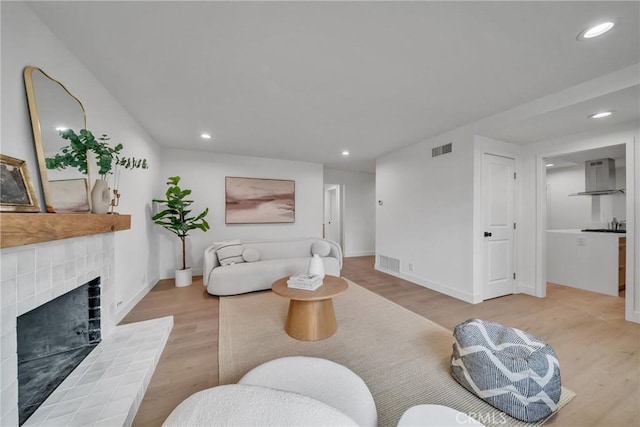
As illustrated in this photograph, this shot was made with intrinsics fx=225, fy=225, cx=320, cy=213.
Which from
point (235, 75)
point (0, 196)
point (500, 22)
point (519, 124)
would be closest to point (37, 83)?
point (0, 196)

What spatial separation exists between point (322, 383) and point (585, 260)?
4.87 metres

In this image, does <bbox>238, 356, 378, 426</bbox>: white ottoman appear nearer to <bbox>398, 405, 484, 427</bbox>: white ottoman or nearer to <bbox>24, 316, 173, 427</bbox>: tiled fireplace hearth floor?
<bbox>398, 405, 484, 427</bbox>: white ottoman

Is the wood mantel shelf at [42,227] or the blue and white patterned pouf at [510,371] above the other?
the wood mantel shelf at [42,227]

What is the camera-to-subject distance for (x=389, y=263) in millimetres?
4406

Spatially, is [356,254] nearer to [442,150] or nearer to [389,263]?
[389,263]

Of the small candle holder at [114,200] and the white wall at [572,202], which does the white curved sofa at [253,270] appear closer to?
the small candle holder at [114,200]

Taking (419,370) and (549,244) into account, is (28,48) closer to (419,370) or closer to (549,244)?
(419,370)

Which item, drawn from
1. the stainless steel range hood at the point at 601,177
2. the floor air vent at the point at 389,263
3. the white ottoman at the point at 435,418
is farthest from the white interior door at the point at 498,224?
the white ottoman at the point at 435,418

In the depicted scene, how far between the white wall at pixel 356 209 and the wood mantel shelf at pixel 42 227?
16.2ft

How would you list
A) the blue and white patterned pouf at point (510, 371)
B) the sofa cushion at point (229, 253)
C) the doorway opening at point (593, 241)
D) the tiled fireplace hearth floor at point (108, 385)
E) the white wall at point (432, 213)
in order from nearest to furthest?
the tiled fireplace hearth floor at point (108, 385)
the blue and white patterned pouf at point (510, 371)
the white wall at point (432, 213)
the doorway opening at point (593, 241)
the sofa cushion at point (229, 253)

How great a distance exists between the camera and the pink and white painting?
4.61 meters

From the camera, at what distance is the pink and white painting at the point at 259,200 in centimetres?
461

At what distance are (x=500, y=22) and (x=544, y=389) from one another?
221cm

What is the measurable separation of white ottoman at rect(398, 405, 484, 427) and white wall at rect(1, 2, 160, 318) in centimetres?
229
